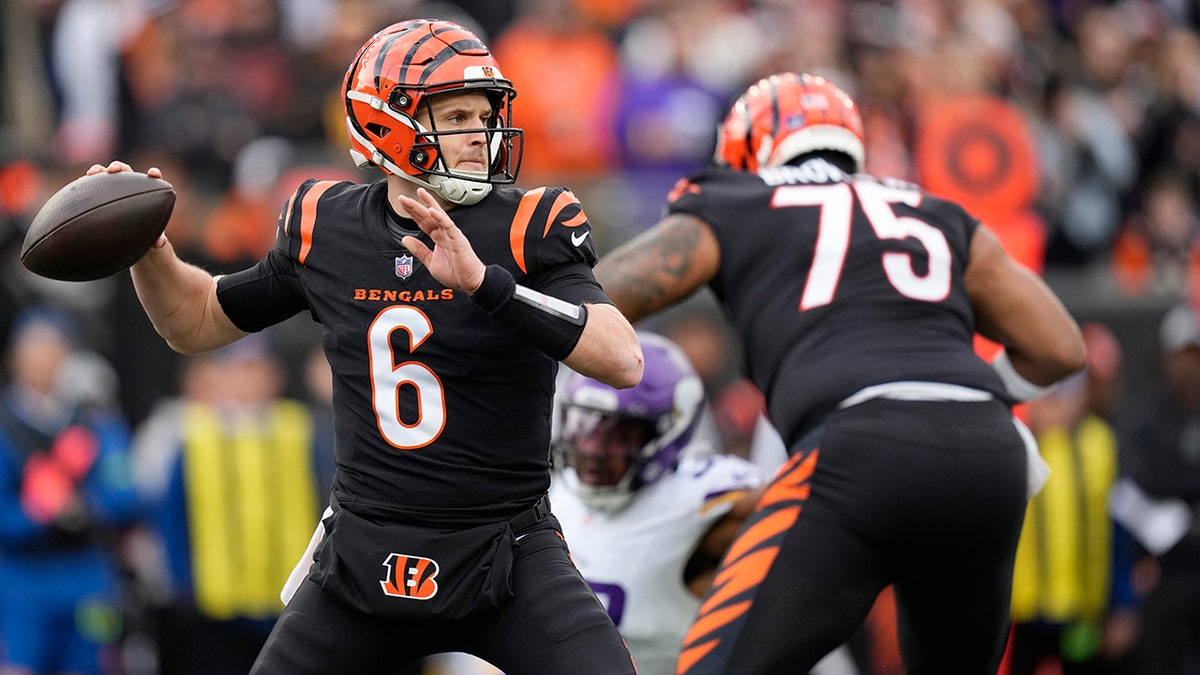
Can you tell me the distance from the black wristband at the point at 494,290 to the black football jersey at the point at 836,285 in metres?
1.11

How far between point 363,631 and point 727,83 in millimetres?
7036

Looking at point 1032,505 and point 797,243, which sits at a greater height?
point 797,243

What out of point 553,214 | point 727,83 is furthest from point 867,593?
point 727,83

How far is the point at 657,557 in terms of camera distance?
5.05 meters

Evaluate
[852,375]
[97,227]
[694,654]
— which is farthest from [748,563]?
[97,227]

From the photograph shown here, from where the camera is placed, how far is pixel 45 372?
8906 mm

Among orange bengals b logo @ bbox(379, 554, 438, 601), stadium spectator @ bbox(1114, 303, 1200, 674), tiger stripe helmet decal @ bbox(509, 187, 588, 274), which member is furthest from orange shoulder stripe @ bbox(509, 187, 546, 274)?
stadium spectator @ bbox(1114, 303, 1200, 674)

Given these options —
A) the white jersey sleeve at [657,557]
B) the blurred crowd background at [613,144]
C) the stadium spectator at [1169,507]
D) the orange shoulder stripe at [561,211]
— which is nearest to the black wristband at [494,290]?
the orange shoulder stripe at [561,211]

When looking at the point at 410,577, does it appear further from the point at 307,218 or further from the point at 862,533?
the point at 862,533

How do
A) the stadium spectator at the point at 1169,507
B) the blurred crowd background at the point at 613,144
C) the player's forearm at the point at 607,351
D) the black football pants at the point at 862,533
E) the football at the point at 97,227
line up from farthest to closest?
the blurred crowd background at the point at 613,144, the stadium spectator at the point at 1169,507, the black football pants at the point at 862,533, the football at the point at 97,227, the player's forearm at the point at 607,351

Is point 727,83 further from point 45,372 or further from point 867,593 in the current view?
point 867,593

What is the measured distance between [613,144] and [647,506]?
17.7ft

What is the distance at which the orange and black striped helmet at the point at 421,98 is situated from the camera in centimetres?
386

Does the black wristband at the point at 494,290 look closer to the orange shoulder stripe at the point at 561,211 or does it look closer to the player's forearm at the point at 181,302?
the orange shoulder stripe at the point at 561,211
